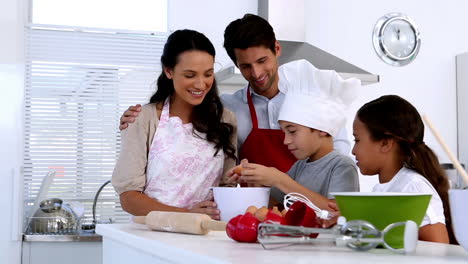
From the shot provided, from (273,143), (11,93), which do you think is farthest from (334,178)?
(11,93)

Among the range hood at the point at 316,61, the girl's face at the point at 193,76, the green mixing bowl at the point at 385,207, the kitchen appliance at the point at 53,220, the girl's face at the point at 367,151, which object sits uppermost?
the range hood at the point at 316,61

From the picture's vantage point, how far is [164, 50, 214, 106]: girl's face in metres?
1.77

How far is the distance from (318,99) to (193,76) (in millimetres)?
343

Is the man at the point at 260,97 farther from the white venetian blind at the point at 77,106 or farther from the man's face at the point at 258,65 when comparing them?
the white venetian blind at the point at 77,106

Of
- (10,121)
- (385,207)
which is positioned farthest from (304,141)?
(10,121)

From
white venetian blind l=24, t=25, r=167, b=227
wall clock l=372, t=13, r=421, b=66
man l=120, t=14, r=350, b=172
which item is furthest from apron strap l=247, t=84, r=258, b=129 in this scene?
wall clock l=372, t=13, r=421, b=66

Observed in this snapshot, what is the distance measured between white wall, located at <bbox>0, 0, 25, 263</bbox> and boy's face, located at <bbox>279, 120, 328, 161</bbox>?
Answer: 1.47m

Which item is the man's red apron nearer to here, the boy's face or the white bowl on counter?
the boy's face

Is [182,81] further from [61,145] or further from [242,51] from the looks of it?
[61,145]

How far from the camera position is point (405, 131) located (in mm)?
1536

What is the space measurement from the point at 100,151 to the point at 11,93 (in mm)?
854

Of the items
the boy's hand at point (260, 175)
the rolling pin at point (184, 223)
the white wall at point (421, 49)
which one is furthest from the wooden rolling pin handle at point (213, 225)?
the white wall at point (421, 49)

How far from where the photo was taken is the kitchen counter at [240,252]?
2.73 feet

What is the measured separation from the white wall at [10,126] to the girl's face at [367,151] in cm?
162
